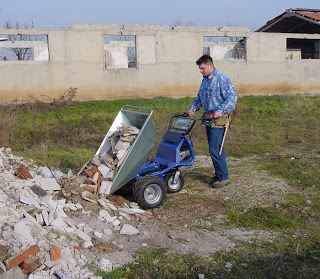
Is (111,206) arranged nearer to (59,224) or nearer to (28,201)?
(59,224)

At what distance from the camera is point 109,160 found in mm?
5848

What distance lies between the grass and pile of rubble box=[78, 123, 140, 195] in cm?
94

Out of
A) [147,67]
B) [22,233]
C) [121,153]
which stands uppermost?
[147,67]

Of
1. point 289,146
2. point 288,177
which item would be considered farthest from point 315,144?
point 288,177

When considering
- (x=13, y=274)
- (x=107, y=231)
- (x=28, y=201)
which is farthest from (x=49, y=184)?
(x=13, y=274)

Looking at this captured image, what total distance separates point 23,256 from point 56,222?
92cm

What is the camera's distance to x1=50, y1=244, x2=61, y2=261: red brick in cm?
360

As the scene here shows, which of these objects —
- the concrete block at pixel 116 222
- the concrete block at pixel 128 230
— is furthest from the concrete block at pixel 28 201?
the concrete block at pixel 128 230

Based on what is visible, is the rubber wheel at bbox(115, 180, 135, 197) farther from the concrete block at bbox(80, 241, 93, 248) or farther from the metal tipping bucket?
the concrete block at bbox(80, 241, 93, 248)

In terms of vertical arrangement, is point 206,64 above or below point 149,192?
above

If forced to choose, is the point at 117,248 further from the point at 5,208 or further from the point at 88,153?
the point at 88,153

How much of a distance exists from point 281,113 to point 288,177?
25.2ft

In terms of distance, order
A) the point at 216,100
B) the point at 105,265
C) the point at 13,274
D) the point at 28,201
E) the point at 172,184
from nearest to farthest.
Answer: the point at 13,274
the point at 105,265
the point at 28,201
the point at 216,100
the point at 172,184

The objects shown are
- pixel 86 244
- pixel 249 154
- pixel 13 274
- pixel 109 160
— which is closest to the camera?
pixel 13 274
